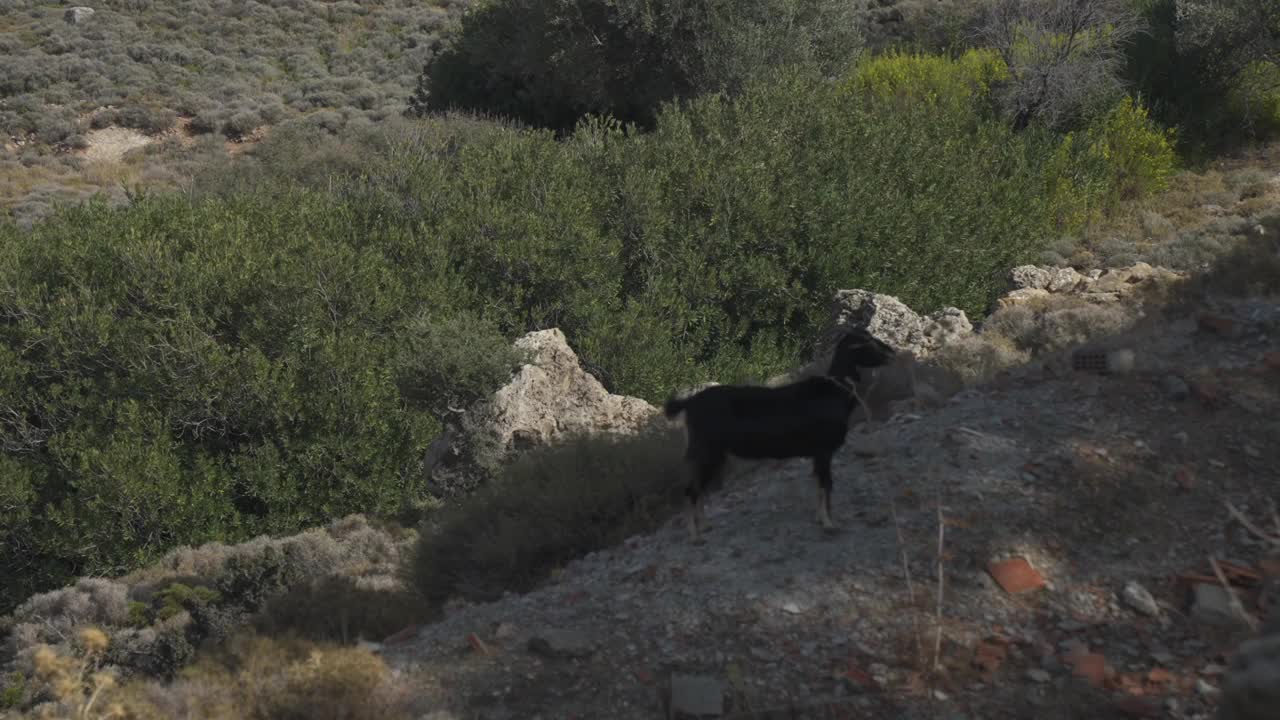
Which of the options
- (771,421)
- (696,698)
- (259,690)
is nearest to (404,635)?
(259,690)

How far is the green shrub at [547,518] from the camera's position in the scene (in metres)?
6.25

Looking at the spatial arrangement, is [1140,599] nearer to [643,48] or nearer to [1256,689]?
[1256,689]

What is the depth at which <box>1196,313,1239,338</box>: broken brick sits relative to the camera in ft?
23.2

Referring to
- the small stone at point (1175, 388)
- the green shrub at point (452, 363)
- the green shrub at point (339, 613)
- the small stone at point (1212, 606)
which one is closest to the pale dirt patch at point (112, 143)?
the green shrub at point (452, 363)

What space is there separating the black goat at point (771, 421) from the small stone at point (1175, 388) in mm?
2489

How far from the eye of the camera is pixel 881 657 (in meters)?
4.41

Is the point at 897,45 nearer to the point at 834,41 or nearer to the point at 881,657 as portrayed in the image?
the point at 834,41

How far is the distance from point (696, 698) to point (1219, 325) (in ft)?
17.7

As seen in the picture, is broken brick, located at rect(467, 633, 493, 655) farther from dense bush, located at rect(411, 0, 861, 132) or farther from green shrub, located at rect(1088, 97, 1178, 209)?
green shrub, located at rect(1088, 97, 1178, 209)

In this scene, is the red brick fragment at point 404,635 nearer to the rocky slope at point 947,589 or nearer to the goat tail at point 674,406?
the rocky slope at point 947,589

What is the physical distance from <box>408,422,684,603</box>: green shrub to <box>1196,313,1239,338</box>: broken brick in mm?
4157

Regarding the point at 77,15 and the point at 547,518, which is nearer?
the point at 547,518

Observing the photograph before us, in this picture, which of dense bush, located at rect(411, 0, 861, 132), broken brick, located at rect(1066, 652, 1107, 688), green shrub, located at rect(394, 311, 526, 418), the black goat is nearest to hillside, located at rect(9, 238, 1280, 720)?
broken brick, located at rect(1066, 652, 1107, 688)

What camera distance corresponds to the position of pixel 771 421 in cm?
509
